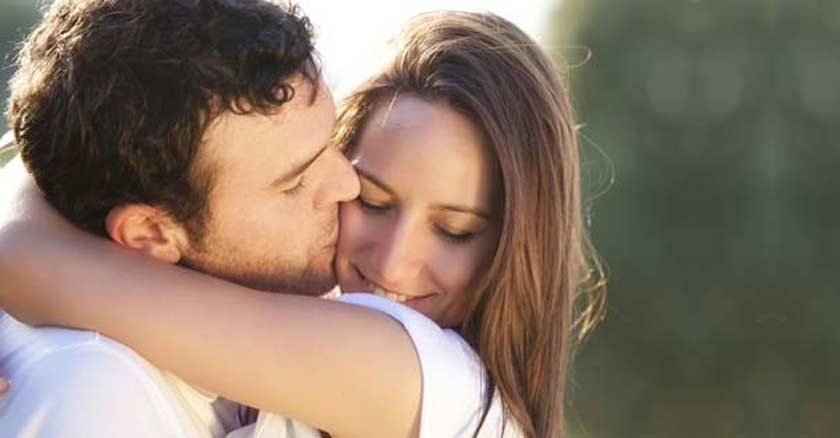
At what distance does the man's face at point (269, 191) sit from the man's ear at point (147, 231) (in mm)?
38

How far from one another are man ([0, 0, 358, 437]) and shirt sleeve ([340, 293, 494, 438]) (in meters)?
0.27

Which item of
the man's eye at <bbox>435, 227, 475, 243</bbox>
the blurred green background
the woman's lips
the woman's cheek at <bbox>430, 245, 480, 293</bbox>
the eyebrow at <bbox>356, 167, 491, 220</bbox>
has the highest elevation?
the eyebrow at <bbox>356, 167, 491, 220</bbox>

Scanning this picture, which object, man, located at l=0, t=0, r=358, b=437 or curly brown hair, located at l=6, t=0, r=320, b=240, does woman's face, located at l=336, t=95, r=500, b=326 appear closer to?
man, located at l=0, t=0, r=358, b=437

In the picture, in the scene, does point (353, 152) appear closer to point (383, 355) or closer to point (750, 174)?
point (383, 355)

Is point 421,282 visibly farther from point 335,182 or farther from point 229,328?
point 229,328

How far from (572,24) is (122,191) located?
7984mm

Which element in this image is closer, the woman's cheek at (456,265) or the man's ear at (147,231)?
the man's ear at (147,231)

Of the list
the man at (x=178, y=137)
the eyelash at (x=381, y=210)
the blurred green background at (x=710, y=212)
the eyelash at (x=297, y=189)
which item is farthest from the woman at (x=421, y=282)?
the blurred green background at (x=710, y=212)

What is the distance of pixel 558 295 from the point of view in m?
3.50

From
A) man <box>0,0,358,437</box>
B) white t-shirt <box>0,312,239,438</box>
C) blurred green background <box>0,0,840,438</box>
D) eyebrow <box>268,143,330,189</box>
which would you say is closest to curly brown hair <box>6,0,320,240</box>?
man <box>0,0,358,437</box>

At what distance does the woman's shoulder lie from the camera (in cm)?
285

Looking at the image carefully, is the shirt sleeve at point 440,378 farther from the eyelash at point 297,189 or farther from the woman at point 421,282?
the eyelash at point 297,189

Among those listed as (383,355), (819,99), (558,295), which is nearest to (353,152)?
(558,295)

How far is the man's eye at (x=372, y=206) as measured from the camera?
11.2ft
